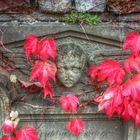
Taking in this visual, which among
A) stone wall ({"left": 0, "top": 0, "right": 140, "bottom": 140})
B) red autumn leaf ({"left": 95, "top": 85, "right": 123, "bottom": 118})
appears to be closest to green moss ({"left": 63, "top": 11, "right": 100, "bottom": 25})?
stone wall ({"left": 0, "top": 0, "right": 140, "bottom": 140})

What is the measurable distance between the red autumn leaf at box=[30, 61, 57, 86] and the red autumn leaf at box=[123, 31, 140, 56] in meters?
0.37

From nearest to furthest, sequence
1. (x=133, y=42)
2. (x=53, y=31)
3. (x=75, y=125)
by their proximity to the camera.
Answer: (x=133, y=42) → (x=53, y=31) → (x=75, y=125)

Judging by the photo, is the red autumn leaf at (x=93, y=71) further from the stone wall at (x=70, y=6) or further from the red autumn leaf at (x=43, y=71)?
the stone wall at (x=70, y=6)

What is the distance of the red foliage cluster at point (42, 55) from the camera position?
1.76 meters

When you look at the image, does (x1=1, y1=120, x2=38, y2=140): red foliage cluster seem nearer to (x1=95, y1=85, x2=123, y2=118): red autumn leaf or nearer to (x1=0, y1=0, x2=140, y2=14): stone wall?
(x1=95, y1=85, x2=123, y2=118): red autumn leaf

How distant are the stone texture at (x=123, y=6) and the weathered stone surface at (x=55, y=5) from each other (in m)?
0.22

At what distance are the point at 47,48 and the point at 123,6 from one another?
18.5 inches

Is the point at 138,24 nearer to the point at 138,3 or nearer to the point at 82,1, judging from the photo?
the point at 138,3

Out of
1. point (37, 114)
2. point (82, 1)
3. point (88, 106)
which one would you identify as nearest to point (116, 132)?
point (88, 106)

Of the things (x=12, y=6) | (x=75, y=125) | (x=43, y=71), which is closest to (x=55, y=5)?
(x=12, y=6)

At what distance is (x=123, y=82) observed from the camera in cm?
188

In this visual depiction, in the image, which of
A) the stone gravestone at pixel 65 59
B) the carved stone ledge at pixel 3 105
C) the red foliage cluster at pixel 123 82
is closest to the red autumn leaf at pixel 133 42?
the red foliage cluster at pixel 123 82

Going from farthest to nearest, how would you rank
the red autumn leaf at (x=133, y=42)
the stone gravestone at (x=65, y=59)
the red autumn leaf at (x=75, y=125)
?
1. the red autumn leaf at (x=75, y=125)
2. the stone gravestone at (x=65, y=59)
3. the red autumn leaf at (x=133, y=42)

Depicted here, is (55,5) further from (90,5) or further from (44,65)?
(44,65)
